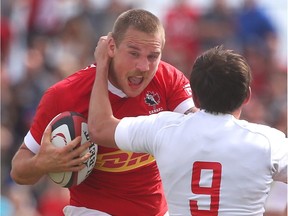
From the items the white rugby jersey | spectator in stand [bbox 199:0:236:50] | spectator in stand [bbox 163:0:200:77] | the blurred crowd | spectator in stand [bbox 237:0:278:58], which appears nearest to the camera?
the white rugby jersey

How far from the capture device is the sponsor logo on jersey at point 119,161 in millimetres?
6918

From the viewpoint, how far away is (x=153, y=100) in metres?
6.96

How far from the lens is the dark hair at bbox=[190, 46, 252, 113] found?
566 cm

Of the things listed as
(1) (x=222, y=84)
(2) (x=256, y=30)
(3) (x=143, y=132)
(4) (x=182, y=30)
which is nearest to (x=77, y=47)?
(4) (x=182, y=30)

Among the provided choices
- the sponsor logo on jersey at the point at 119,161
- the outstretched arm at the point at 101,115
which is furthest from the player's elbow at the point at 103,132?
the sponsor logo on jersey at the point at 119,161

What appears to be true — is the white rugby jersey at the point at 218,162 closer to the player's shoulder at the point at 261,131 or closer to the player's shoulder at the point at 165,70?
the player's shoulder at the point at 261,131

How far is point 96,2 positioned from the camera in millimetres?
15828

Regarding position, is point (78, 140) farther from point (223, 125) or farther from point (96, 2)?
point (96, 2)

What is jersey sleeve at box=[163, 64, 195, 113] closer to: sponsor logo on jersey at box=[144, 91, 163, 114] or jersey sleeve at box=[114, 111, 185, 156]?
Answer: sponsor logo on jersey at box=[144, 91, 163, 114]

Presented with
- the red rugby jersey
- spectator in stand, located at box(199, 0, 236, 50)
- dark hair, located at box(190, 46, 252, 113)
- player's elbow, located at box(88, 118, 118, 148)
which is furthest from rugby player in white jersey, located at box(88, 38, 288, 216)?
spectator in stand, located at box(199, 0, 236, 50)

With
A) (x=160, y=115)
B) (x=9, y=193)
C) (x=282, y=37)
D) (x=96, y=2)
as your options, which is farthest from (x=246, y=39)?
(x=160, y=115)

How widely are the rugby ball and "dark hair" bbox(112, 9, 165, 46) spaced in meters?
0.57

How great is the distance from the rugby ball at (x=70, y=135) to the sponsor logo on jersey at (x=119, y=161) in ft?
0.43

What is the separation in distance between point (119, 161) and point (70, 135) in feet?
1.72
